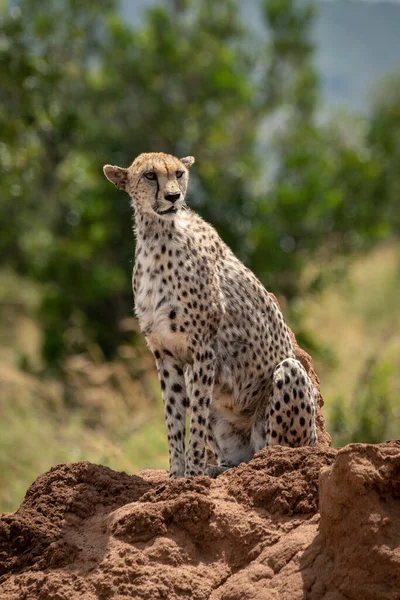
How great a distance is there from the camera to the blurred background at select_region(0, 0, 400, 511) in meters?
10.2

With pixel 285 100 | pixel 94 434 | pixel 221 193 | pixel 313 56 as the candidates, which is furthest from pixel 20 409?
pixel 313 56

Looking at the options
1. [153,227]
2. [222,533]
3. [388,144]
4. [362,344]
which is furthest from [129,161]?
[222,533]

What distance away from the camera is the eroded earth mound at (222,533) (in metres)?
3.46

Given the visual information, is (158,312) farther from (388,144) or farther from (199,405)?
(388,144)

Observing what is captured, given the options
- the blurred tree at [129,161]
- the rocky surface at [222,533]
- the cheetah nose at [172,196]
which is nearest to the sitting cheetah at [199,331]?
the cheetah nose at [172,196]

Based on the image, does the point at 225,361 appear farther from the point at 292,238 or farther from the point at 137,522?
the point at 292,238

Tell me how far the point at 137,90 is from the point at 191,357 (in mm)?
11870

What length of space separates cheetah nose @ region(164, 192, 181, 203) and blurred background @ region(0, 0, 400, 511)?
13.7ft

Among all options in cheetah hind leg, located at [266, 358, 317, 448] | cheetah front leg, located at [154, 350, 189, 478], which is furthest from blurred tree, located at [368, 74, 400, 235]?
cheetah front leg, located at [154, 350, 189, 478]

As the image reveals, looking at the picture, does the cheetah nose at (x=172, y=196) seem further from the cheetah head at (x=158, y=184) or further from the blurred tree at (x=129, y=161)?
the blurred tree at (x=129, y=161)

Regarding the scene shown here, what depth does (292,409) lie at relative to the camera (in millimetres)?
5262

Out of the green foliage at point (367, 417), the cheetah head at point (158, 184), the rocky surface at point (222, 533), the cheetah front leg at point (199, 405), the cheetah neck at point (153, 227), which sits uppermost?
the green foliage at point (367, 417)

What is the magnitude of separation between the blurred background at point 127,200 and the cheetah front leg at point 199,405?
12.4 feet

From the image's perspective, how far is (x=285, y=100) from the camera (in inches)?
822
